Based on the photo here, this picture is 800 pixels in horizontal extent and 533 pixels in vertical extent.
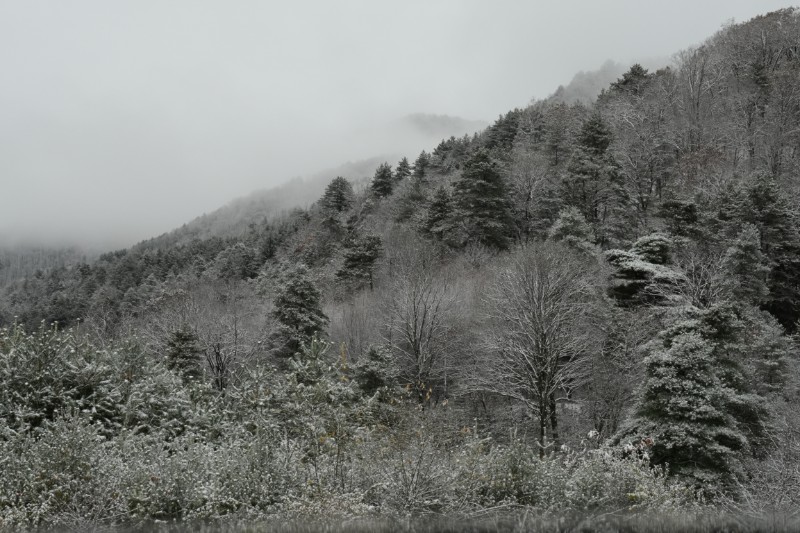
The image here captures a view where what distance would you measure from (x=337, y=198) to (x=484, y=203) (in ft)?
89.4

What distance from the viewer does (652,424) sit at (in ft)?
35.6

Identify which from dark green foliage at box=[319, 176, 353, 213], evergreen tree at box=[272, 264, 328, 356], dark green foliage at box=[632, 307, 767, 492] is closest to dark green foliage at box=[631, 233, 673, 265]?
dark green foliage at box=[632, 307, 767, 492]

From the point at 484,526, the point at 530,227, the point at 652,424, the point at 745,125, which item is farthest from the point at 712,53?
the point at 484,526

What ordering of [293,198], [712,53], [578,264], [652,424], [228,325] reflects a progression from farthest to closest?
1. [293,198]
2. [712,53]
3. [228,325]
4. [578,264]
5. [652,424]

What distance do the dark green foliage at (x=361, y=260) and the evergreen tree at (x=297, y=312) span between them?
7.97 meters

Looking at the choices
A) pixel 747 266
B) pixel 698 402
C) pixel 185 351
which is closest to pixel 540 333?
pixel 698 402

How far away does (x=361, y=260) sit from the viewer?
1366 inches

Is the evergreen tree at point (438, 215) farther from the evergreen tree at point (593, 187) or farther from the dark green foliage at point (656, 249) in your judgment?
the dark green foliage at point (656, 249)

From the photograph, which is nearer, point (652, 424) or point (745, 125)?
point (652, 424)

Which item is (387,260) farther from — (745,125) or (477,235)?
(745,125)

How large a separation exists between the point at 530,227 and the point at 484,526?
3304 centimetres

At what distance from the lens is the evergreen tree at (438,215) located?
34.1 metres

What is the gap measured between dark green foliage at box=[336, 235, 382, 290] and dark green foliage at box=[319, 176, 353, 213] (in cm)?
1986

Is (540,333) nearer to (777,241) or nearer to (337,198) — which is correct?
(777,241)
